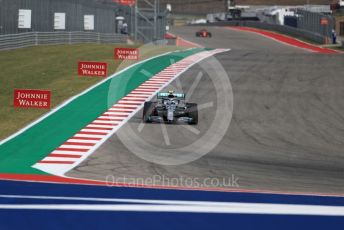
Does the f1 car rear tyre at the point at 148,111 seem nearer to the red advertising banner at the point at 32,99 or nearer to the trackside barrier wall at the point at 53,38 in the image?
the red advertising banner at the point at 32,99

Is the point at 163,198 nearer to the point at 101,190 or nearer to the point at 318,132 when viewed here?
the point at 101,190

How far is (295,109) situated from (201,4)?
134 metres

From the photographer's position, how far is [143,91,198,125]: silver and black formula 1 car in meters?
20.2

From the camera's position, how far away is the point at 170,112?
793 inches

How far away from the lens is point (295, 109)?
934 inches

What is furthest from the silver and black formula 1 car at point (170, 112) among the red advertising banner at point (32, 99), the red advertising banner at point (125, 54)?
the red advertising banner at point (125, 54)

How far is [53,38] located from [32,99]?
29.3m

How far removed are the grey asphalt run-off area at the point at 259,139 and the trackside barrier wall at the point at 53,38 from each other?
53.8 ft

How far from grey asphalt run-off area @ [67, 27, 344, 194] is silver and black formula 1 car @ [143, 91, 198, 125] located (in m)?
0.27

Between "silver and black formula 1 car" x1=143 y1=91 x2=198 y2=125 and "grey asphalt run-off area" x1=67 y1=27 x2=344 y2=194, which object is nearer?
"grey asphalt run-off area" x1=67 y1=27 x2=344 y2=194

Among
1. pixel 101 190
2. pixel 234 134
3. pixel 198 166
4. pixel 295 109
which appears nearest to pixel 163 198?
pixel 101 190

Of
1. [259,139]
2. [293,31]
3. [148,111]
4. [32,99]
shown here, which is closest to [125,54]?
[32,99]

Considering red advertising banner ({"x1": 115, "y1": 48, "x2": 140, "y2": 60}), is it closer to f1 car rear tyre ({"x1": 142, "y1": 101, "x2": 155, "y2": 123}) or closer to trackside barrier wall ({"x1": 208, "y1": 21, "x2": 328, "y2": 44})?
f1 car rear tyre ({"x1": 142, "y1": 101, "x2": 155, "y2": 123})

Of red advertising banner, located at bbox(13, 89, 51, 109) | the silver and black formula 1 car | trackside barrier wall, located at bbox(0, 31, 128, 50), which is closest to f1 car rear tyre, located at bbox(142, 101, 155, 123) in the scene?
the silver and black formula 1 car
